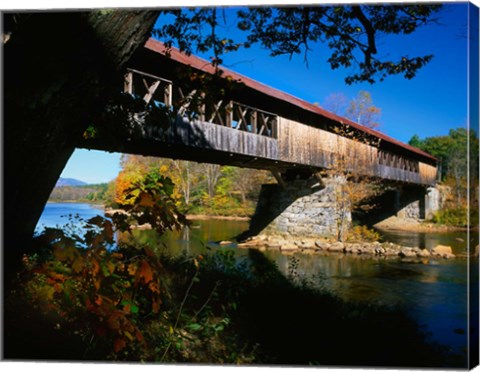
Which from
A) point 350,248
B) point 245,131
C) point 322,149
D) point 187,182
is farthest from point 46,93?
point 322,149

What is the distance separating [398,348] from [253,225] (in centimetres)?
451

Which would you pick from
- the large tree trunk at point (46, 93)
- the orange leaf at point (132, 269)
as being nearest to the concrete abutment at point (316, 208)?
the orange leaf at point (132, 269)

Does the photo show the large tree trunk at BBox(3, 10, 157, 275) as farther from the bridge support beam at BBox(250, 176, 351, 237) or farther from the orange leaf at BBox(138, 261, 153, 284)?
the bridge support beam at BBox(250, 176, 351, 237)

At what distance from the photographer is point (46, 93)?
1.09 m

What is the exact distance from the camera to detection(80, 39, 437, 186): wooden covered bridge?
4.12 m

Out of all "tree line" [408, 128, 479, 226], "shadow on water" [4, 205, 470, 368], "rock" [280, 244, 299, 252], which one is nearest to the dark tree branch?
"tree line" [408, 128, 479, 226]

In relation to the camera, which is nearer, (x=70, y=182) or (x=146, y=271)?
(x=146, y=271)

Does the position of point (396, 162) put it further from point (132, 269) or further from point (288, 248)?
point (132, 269)

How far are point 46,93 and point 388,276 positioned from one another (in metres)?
3.97

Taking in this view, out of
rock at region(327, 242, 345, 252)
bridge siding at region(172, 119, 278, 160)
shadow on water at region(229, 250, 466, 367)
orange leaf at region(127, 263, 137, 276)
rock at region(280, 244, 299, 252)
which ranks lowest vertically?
shadow on water at region(229, 250, 466, 367)

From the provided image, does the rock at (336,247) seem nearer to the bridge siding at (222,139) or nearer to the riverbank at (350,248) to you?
the riverbank at (350,248)

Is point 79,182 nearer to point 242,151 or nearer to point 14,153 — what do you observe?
point 14,153

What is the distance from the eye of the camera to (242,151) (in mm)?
6027

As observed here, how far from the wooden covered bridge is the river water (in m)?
0.78
